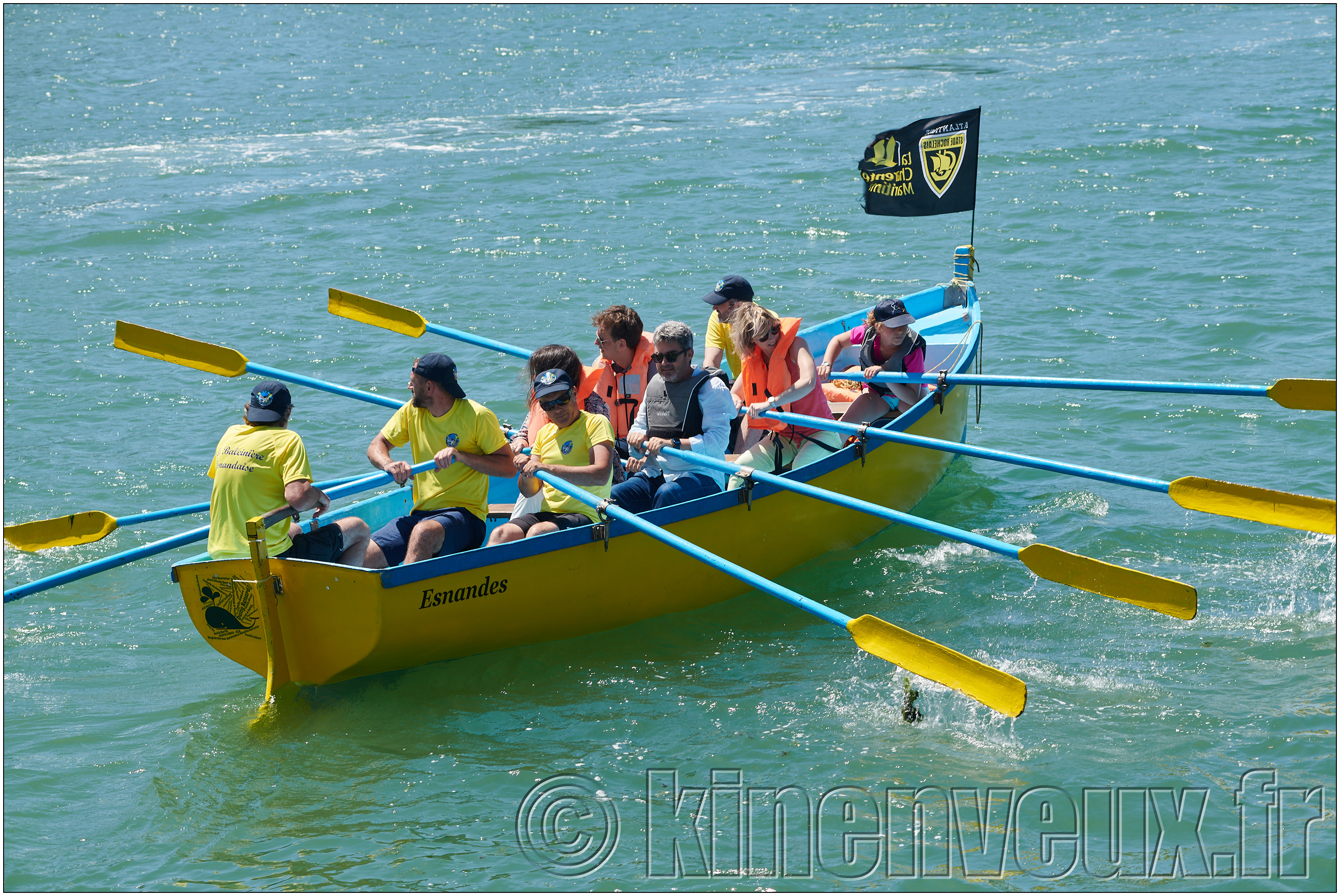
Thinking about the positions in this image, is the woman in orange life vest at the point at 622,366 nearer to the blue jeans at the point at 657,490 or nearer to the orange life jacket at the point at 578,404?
the orange life jacket at the point at 578,404

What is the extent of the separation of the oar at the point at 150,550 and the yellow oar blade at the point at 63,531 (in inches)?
8.0

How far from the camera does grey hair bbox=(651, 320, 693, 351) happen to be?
752 centimetres

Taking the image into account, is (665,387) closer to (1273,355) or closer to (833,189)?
(1273,355)

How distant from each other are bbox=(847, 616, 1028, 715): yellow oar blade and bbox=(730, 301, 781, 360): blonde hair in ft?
9.07

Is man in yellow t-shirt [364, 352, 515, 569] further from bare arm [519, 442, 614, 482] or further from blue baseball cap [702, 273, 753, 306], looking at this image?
blue baseball cap [702, 273, 753, 306]

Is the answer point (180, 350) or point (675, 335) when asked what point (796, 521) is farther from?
point (180, 350)

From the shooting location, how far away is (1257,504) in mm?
6902

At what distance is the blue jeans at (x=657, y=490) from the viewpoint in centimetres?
762

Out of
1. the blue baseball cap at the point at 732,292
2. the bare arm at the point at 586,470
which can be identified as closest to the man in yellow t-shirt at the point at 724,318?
the blue baseball cap at the point at 732,292

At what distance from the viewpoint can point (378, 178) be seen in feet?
69.9

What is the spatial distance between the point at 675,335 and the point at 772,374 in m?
1.20

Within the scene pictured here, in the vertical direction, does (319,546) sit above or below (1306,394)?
below

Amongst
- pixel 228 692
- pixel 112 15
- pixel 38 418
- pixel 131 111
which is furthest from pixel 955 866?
pixel 112 15

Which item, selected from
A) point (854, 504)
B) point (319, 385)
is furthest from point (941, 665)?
point (319, 385)
